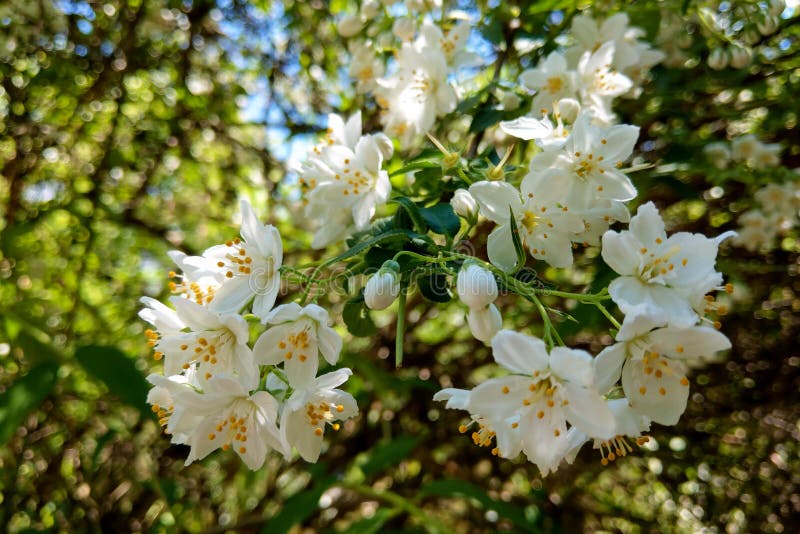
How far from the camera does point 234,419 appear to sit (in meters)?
0.94

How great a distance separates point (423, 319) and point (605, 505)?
1024 millimetres

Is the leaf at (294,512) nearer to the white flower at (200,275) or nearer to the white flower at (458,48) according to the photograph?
the white flower at (200,275)

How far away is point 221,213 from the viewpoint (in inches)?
119

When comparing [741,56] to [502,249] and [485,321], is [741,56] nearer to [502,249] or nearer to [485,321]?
[502,249]

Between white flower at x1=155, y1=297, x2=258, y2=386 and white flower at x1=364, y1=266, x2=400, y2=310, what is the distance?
0.19 metres

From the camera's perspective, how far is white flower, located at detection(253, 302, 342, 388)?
0.92 metres

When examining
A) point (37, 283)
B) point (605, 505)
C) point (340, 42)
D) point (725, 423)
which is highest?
point (340, 42)

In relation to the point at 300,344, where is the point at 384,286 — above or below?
above

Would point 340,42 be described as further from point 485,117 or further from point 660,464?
point 660,464

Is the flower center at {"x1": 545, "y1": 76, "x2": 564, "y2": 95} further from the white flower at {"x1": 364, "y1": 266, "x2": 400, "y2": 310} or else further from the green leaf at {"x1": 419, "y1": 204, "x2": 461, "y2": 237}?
the white flower at {"x1": 364, "y1": 266, "x2": 400, "y2": 310}

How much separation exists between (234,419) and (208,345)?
4.8 inches

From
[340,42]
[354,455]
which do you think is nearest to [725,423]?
[354,455]

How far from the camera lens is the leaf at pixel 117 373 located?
1.40 m

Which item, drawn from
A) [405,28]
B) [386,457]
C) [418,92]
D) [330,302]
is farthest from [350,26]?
[386,457]
